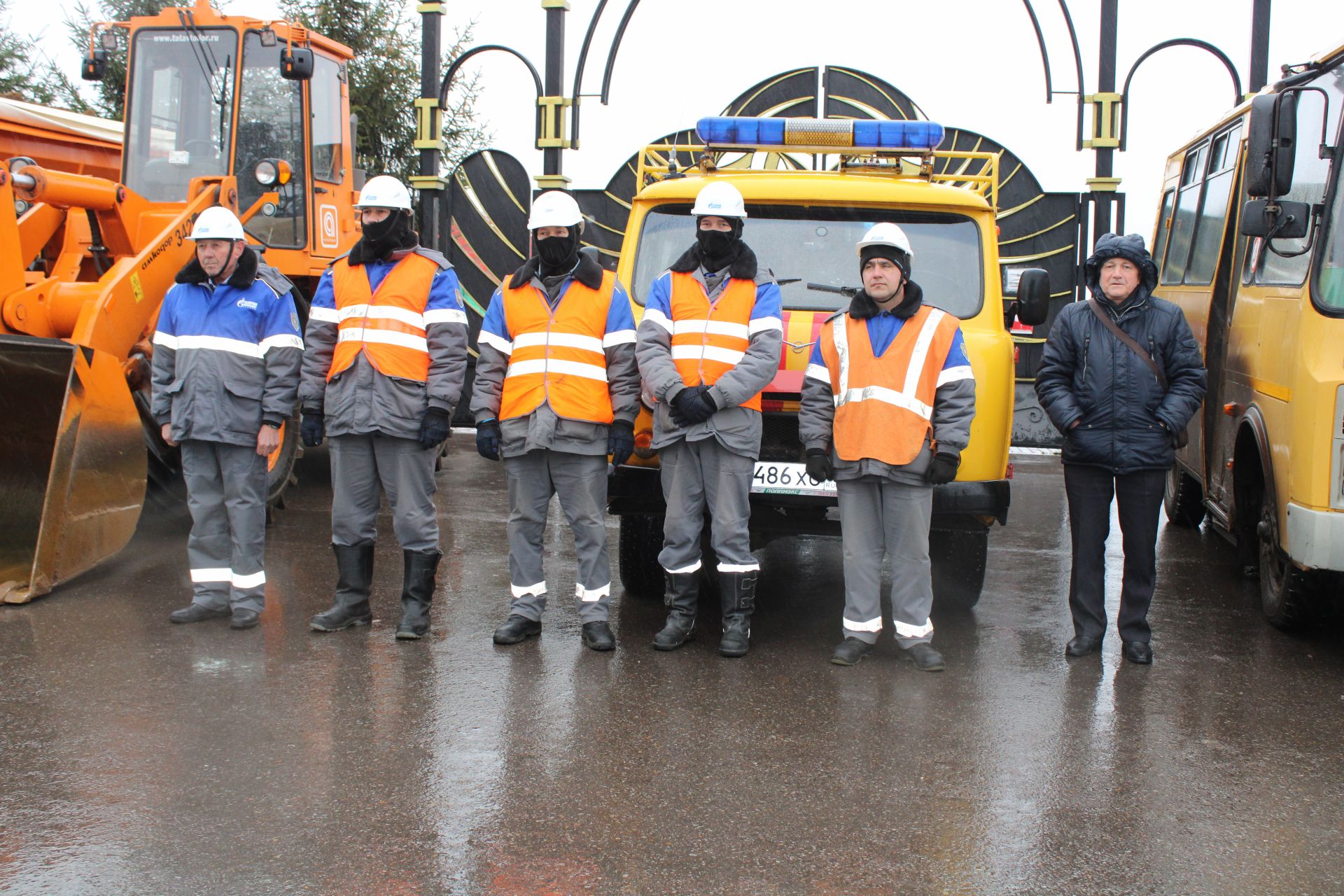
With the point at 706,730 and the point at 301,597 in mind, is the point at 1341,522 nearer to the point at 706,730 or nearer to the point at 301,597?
the point at 706,730

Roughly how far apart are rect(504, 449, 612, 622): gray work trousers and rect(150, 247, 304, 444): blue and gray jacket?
1.21 m

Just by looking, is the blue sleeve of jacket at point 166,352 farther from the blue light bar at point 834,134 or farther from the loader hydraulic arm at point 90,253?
the blue light bar at point 834,134

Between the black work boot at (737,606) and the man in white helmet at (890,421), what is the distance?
42 cm

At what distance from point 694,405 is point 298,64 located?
16.3ft

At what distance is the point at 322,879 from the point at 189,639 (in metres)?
2.69

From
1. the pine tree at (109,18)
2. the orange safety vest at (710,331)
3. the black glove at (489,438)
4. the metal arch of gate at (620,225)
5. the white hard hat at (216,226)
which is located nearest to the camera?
the orange safety vest at (710,331)

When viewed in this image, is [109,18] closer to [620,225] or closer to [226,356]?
[620,225]

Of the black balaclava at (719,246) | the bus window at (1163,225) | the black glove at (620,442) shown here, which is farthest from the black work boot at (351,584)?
the bus window at (1163,225)

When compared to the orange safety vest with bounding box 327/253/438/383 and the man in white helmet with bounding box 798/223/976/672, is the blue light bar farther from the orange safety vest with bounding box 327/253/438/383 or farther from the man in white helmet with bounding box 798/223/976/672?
the orange safety vest with bounding box 327/253/438/383

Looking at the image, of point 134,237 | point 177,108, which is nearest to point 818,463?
point 134,237

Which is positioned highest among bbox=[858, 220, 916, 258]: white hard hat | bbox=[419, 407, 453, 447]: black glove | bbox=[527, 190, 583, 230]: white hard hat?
bbox=[527, 190, 583, 230]: white hard hat

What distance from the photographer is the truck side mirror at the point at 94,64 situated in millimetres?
9414

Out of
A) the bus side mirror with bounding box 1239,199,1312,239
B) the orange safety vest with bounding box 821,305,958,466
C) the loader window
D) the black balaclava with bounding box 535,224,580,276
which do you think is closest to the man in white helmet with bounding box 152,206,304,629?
the black balaclava with bounding box 535,224,580,276

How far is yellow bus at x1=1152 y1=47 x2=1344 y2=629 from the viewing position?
17.9 ft
